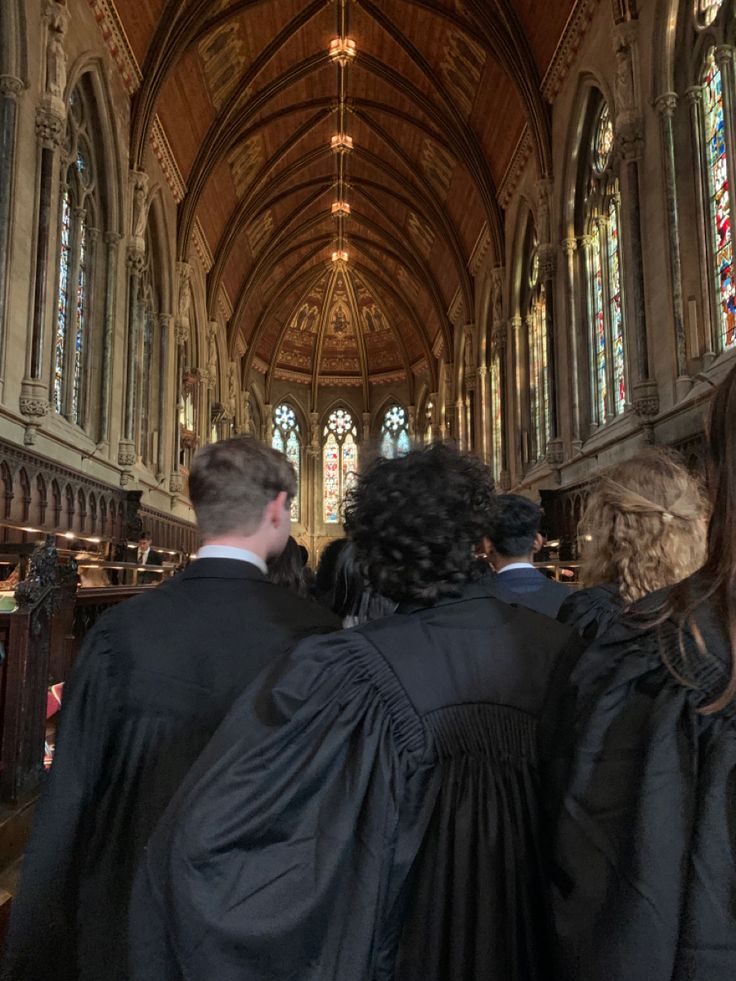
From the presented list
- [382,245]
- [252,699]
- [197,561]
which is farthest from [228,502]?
[382,245]

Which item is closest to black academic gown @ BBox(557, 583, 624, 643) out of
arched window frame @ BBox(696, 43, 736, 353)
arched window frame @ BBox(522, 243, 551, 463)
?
arched window frame @ BBox(696, 43, 736, 353)

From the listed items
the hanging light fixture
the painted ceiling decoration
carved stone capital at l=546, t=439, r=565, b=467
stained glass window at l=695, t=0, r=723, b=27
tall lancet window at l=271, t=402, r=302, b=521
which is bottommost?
carved stone capital at l=546, t=439, r=565, b=467

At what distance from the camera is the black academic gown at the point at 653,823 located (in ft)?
3.11

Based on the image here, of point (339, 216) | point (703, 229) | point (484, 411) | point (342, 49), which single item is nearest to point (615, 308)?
point (703, 229)

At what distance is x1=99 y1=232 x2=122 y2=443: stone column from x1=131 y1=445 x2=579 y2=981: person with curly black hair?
12814 mm

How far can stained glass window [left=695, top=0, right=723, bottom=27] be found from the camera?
8491 mm

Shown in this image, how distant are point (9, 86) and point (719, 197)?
8.88 meters

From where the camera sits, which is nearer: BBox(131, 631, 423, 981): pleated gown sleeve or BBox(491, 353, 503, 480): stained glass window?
BBox(131, 631, 423, 981): pleated gown sleeve

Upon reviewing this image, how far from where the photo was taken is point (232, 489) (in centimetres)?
192

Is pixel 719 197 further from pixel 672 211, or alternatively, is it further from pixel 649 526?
pixel 649 526

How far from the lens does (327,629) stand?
186cm

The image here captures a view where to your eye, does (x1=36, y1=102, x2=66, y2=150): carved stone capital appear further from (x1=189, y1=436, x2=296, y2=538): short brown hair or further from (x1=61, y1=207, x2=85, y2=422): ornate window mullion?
(x1=189, y1=436, x2=296, y2=538): short brown hair

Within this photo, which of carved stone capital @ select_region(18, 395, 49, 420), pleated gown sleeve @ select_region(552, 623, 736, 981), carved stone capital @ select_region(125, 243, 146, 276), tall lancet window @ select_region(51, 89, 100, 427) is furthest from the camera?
carved stone capital @ select_region(125, 243, 146, 276)

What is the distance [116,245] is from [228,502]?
43.3 feet
